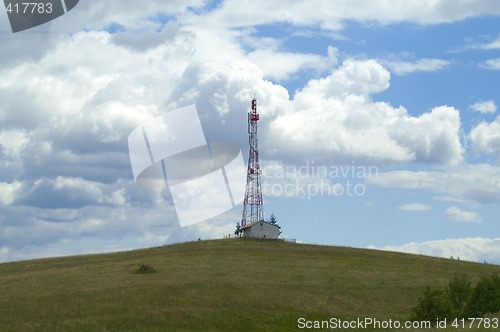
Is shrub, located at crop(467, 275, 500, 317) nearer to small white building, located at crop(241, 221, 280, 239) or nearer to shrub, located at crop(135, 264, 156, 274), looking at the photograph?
shrub, located at crop(135, 264, 156, 274)

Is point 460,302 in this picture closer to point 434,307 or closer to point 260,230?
point 434,307

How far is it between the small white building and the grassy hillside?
15592 millimetres

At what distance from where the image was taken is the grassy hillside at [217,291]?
45250 mm

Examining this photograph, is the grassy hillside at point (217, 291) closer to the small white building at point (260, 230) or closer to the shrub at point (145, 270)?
the shrub at point (145, 270)

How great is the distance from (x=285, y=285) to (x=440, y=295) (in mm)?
17305

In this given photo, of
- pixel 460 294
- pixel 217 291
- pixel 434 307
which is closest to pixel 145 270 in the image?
pixel 217 291

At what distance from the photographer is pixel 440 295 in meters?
42.2

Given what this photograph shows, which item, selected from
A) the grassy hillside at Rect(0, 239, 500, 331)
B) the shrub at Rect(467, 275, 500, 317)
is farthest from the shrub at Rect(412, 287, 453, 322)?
the grassy hillside at Rect(0, 239, 500, 331)

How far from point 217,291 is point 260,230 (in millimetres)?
45702

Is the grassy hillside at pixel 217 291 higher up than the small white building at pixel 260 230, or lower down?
lower down

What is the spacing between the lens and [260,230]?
9769 centimetres

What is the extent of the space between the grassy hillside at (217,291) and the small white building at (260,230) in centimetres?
1559

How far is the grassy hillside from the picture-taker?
148 feet

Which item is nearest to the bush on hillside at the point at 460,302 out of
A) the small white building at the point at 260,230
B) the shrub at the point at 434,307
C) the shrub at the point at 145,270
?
the shrub at the point at 434,307
